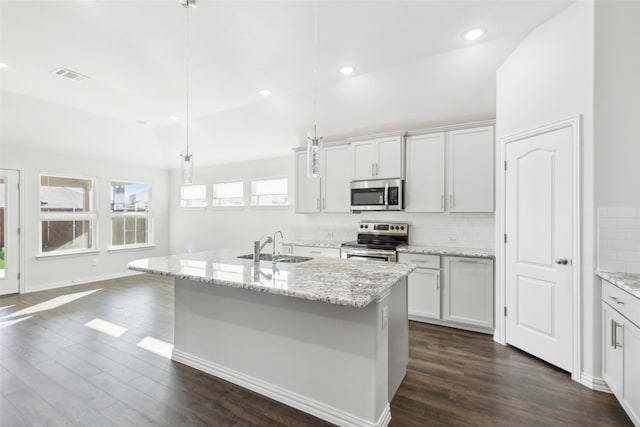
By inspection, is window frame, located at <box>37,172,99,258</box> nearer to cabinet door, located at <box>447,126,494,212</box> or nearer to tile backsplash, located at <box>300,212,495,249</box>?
tile backsplash, located at <box>300,212,495,249</box>

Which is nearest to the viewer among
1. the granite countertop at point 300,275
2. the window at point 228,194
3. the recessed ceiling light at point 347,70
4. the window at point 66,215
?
the granite countertop at point 300,275

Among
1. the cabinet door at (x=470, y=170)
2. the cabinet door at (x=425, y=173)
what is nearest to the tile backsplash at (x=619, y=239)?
the cabinet door at (x=470, y=170)

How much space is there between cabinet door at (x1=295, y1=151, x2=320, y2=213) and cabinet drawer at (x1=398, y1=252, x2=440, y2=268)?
1665 mm

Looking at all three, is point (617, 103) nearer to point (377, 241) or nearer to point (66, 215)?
point (377, 241)

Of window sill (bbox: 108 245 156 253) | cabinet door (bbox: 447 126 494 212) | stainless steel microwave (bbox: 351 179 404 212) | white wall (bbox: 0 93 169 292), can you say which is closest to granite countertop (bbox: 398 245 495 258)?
cabinet door (bbox: 447 126 494 212)

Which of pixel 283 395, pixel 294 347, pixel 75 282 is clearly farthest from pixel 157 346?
pixel 75 282

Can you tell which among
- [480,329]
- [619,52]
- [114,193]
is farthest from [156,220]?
[619,52]

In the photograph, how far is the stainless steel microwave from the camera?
4.18 m

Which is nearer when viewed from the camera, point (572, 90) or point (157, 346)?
point (572, 90)

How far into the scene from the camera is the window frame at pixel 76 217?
5.44 meters

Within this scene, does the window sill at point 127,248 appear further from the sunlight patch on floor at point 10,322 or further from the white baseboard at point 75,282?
the sunlight patch on floor at point 10,322

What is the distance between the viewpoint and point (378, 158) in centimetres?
436

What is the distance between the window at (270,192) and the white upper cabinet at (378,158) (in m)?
1.75

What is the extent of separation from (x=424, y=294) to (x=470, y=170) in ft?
5.47
